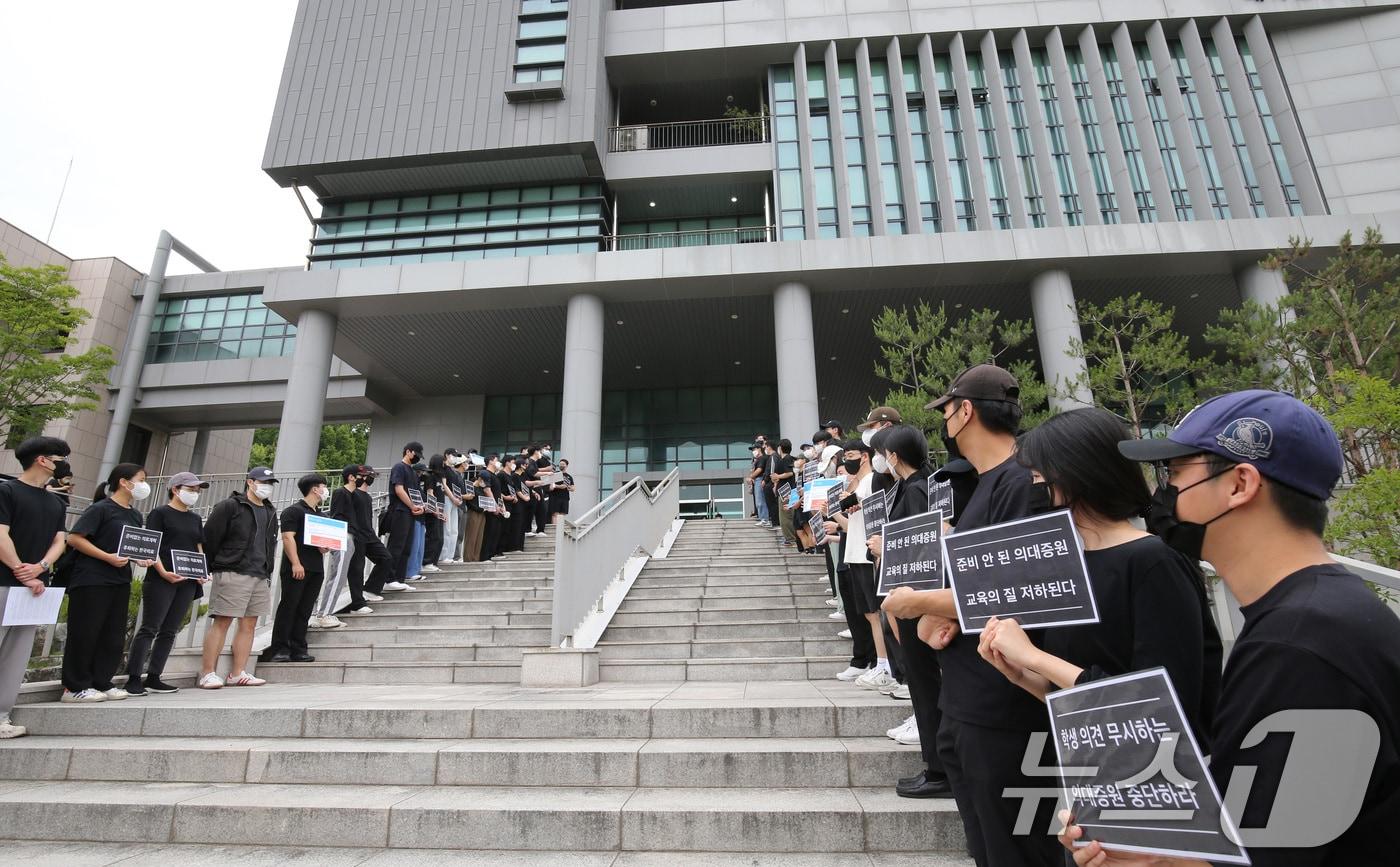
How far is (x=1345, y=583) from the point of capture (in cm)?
101

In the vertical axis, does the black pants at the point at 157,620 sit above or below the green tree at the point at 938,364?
below

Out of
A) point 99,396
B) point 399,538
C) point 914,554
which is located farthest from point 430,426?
point 914,554

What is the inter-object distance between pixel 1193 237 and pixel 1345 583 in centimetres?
1990

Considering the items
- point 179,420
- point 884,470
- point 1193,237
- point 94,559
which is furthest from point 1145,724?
point 179,420

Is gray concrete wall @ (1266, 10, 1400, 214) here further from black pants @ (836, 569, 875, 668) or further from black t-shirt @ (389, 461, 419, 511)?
black t-shirt @ (389, 461, 419, 511)

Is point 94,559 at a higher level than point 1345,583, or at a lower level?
higher

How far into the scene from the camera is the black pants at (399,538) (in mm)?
8930

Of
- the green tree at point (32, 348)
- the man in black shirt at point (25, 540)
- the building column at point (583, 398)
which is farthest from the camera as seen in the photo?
the green tree at point (32, 348)

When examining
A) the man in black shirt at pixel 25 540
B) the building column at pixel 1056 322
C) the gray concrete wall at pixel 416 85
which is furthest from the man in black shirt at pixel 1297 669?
the gray concrete wall at pixel 416 85

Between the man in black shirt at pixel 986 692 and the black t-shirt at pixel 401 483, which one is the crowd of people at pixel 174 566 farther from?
the man in black shirt at pixel 986 692

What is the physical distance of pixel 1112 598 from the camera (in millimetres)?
1550

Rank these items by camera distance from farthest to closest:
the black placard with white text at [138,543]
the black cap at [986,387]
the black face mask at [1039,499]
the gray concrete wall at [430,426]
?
the gray concrete wall at [430,426]
the black placard with white text at [138,543]
the black cap at [986,387]
the black face mask at [1039,499]

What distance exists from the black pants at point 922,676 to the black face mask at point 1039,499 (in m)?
1.18

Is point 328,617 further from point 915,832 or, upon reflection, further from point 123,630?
point 915,832
